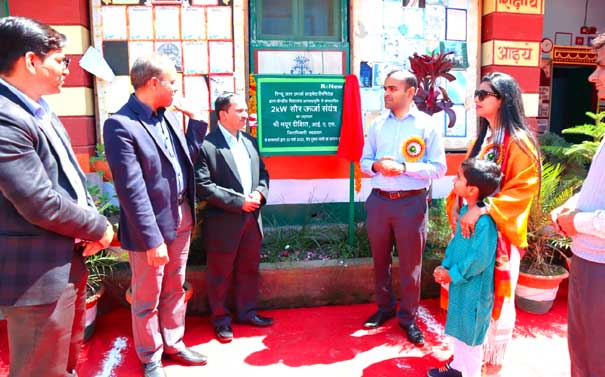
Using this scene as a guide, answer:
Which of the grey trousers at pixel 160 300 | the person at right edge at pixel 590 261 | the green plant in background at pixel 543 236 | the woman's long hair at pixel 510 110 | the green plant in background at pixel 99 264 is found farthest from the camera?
the green plant in background at pixel 543 236

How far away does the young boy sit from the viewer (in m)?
2.62

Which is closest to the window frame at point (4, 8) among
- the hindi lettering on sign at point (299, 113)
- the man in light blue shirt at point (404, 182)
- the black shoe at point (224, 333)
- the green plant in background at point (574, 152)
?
the hindi lettering on sign at point (299, 113)

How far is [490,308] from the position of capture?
2.69 m

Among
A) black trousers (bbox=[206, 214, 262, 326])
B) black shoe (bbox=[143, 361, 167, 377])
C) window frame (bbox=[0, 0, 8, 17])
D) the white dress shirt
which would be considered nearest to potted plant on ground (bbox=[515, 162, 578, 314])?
black trousers (bbox=[206, 214, 262, 326])

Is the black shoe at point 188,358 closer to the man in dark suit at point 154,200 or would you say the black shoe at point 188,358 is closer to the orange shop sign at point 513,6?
the man in dark suit at point 154,200

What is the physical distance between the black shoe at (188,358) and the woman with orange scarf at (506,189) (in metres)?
1.87

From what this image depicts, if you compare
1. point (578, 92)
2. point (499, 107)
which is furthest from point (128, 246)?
point (578, 92)

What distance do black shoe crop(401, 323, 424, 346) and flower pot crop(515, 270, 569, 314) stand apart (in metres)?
1.19

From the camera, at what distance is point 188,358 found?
10.6 ft

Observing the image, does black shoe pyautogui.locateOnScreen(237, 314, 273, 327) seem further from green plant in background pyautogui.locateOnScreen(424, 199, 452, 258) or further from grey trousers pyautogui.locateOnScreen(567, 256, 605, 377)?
grey trousers pyautogui.locateOnScreen(567, 256, 605, 377)

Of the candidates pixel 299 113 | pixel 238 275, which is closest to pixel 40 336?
pixel 238 275

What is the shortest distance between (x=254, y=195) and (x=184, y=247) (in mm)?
697

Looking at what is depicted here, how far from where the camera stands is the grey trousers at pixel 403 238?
348 centimetres

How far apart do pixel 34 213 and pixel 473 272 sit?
220 centimetres
